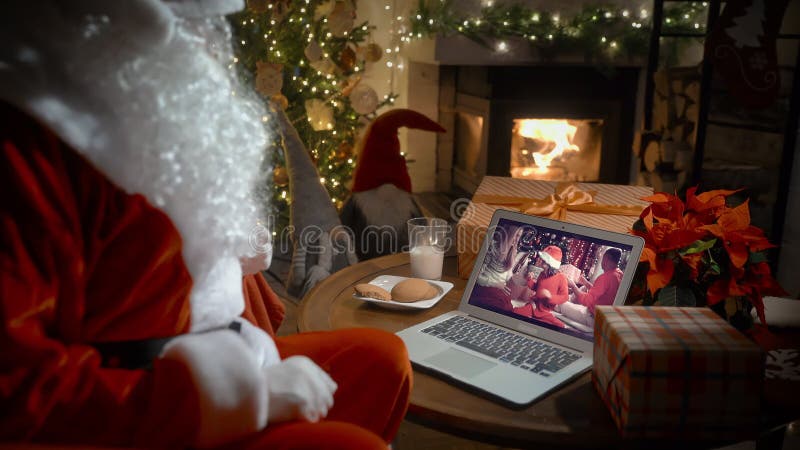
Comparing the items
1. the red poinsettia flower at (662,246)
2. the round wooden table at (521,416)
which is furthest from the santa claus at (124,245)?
the red poinsettia flower at (662,246)

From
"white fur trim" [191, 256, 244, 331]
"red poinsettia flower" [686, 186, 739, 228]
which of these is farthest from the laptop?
"white fur trim" [191, 256, 244, 331]

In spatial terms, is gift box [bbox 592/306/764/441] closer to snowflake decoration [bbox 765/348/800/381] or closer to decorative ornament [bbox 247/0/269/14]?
snowflake decoration [bbox 765/348/800/381]

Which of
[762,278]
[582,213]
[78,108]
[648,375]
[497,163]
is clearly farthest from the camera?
[497,163]

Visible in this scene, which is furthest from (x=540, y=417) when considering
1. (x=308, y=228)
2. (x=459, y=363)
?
(x=308, y=228)

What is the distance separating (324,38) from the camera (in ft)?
10.7

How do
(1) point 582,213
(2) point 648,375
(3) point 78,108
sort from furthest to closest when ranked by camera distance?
(1) point 582,213
(2) point 648,375
(3) point 78,108

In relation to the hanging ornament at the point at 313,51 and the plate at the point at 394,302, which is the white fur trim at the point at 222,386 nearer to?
the plate at the point at 394,302

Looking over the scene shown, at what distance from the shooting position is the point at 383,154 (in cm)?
223

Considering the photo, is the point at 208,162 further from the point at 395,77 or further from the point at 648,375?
the point at 395,77

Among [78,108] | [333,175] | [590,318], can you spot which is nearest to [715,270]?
[590,318]

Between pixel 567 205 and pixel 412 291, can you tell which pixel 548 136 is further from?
pixel 412 291

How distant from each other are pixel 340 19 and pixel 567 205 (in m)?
1.99

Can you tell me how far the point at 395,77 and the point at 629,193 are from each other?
8.93 feet

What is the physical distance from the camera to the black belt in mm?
780
